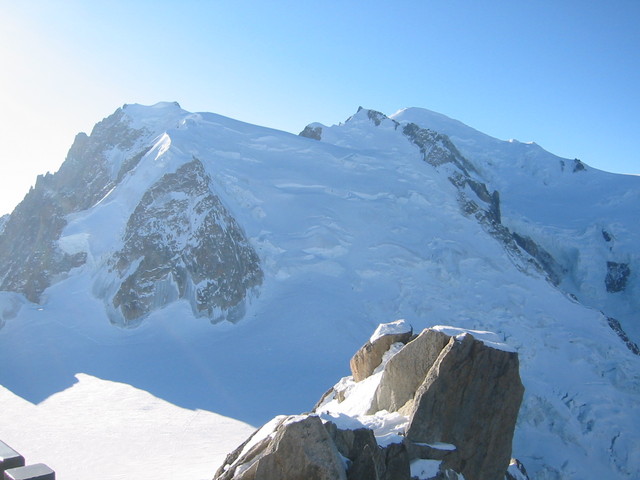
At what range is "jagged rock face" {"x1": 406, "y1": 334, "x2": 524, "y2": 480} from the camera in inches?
457

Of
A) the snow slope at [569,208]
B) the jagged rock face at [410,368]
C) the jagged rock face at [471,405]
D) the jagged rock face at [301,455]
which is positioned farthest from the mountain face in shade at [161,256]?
the snow slope at [569,208]

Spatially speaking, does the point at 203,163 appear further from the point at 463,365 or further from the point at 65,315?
the point at 463,365

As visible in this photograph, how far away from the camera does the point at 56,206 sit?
4794cm

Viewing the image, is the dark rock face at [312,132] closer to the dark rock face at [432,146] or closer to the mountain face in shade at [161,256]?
the dark rock face at [432,146]

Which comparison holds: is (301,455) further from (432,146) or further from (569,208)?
(569,208)

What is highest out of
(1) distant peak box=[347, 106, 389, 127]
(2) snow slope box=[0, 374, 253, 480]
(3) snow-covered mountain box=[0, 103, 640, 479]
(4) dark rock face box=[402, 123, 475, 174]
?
(1) distant peak box=[347, 106, 389, 127]

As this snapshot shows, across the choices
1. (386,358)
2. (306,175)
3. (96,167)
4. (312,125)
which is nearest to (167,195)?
(306,175)

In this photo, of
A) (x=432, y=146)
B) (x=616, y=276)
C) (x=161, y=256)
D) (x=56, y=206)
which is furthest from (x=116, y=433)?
(x=616, y=276)

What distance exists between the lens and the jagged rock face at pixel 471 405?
457 inches

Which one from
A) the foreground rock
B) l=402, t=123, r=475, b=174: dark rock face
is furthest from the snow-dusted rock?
l=402, t=123, r=475, b=174: dark rock face

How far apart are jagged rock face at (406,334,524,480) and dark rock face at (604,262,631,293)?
49639 millimetres

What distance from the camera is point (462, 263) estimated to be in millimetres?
42312

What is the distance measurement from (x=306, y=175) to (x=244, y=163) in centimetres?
478

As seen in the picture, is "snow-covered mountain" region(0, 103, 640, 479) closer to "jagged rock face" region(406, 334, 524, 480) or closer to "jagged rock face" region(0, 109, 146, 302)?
"jagged rock face" region(0, 109, 146, 302)
